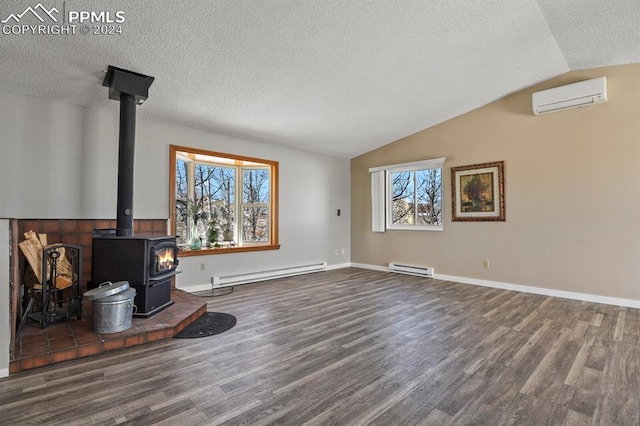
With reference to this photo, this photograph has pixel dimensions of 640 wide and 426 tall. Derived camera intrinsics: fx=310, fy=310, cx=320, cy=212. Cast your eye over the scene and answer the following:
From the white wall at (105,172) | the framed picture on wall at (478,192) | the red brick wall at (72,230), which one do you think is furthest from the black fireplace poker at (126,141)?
the framed picture on wall at (478,192)

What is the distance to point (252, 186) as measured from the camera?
5.66 metres

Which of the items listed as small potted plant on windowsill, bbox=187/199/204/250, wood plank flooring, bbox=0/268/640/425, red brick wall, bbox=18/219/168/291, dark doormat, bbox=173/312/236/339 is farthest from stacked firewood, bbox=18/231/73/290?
small potted plant on windowsill, bbox=187/199/204/250

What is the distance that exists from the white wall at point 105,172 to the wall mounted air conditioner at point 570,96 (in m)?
3.70

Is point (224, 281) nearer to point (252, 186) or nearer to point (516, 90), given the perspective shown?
point (252, 186)

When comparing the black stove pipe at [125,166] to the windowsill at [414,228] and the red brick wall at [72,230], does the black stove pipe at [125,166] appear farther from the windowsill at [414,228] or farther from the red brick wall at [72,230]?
the windowsill at [414,228]

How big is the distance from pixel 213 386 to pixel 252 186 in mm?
4093

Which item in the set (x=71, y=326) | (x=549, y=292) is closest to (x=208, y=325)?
(x=71, y=326)

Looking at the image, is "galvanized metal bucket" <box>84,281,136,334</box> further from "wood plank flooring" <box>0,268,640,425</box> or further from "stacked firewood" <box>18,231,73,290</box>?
"stacked firewood" <box>18,231,73,290</box>

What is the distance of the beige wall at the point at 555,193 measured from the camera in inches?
147

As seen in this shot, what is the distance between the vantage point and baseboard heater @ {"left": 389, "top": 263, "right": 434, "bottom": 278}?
541cm

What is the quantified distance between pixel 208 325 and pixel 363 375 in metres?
1.66

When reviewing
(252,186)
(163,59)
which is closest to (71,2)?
(163,59)

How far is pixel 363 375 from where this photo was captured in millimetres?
2055
